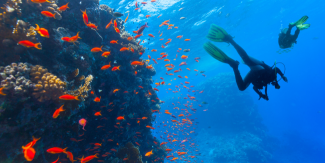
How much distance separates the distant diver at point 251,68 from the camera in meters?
2.88

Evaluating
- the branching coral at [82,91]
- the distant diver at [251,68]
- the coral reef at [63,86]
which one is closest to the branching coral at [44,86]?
the coral reef at [63,86]

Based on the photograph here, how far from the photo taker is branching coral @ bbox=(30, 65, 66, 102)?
2839 mm

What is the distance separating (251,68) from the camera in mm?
3320

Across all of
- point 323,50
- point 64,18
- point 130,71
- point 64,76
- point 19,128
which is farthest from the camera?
point 323,50

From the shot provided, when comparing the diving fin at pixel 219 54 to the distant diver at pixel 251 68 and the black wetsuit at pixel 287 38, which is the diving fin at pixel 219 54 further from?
the black wetsuit at pixel 287 38

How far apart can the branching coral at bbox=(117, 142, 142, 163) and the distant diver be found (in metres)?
5.28

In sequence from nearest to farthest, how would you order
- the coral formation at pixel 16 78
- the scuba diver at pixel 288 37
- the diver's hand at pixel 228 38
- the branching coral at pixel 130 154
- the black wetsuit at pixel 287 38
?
the coral formation at pixel 16 78 < the scuba diver at pixel 288 37 < the black wetsuit at pixel 287 38 < the diver's hand at pixel 228 38 < the branching coral at pixel 130 154

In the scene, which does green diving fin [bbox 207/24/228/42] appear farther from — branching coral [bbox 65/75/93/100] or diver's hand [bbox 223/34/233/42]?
branching coral [bbox 65/75/93/100]

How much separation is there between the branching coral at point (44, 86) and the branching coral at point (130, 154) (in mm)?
4204

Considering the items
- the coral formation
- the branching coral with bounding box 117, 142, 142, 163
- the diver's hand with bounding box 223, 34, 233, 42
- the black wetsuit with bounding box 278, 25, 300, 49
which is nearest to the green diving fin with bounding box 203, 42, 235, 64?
the diver's hand with bounding box 223, 34, 233, 42

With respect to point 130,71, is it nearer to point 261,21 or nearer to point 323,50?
point 261,21

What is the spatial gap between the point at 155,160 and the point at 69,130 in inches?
219

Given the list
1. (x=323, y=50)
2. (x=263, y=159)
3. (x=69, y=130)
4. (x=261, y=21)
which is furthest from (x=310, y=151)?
(x=323, y=50)

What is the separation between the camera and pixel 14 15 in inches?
137
